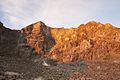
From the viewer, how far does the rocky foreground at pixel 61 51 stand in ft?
217

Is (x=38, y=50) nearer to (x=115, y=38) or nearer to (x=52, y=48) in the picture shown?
(x=52, y=48)

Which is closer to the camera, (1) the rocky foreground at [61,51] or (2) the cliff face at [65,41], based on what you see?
(1) the rocky foreground at [61,51]

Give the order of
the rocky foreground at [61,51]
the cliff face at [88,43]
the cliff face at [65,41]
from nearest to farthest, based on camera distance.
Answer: the rocky foreground at [61,51] → the cliff face at [88,43] → the cliff face at [65,41]

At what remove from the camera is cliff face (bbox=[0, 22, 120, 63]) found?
82.4 meters

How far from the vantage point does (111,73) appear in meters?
63.8

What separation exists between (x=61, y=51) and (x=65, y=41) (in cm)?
375

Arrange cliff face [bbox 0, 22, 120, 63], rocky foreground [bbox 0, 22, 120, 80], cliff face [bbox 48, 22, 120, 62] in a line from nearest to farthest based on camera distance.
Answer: rocky foreground [bbox 0, 22, 120, 80]
cliff face [bbox 48, 22, 120, 62]
cliff face [bbox 0, 22, 120, 63]

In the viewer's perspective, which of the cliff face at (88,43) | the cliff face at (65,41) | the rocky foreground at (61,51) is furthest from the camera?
the cliff face at (65,41)

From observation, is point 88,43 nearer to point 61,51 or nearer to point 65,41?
point 65,41

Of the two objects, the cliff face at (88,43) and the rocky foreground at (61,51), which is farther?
the cliff face at (88,43)

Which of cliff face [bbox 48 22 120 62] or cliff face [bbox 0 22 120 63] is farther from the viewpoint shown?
cliff face [bbox 0 22 120 63]

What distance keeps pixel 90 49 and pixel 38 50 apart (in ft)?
49.9

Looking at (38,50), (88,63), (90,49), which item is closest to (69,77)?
(88,63)

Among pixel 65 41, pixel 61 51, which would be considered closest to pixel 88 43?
pixel 65 41
